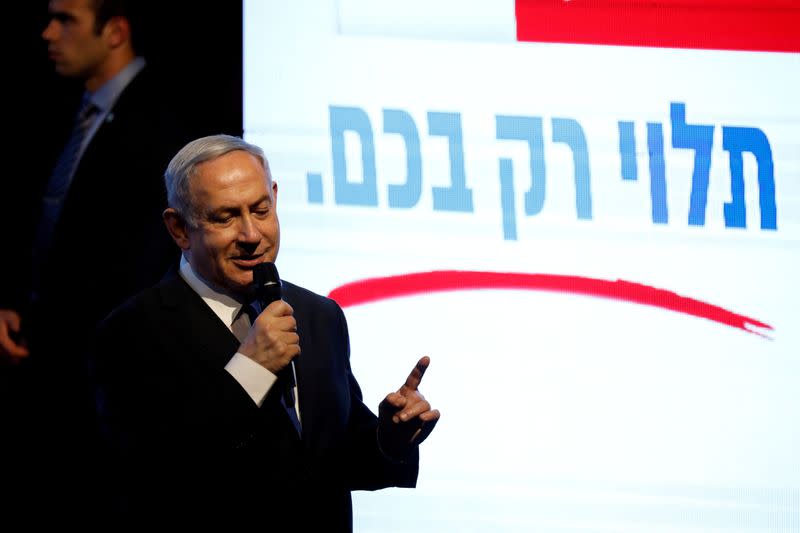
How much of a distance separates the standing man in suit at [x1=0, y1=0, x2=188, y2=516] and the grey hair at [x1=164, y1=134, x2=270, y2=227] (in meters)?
1.00

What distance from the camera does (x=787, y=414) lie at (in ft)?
9.99

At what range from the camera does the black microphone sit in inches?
72.3

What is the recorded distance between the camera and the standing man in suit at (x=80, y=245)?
9.69 feet

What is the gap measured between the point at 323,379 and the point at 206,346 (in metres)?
0.23

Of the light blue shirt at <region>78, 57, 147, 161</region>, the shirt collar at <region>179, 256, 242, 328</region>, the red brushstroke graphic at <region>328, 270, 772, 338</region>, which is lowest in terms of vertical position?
the shirt collar at <region>179, 256, 242, 328</region>

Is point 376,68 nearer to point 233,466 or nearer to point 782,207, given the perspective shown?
point 782,207

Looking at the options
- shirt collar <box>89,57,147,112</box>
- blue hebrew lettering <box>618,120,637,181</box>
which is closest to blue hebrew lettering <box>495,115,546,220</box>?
blue hebrew lettering <box>618,120,637,181</box>

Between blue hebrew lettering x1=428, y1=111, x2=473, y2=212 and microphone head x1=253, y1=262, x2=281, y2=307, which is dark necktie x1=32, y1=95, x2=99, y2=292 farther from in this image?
microphone head x1=253, y1=262, x2=281, y2=307

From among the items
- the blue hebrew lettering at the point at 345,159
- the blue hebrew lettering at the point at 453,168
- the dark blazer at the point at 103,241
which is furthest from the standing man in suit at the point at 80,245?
the blue hebrew lettering at the point at 453,168

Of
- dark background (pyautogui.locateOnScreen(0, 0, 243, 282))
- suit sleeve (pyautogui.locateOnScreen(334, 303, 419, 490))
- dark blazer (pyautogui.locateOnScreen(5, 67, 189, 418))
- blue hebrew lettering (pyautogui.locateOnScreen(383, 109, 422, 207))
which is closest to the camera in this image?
suit sleeve (pyautogui.locateOnScreen(334, 303, 419, 490))

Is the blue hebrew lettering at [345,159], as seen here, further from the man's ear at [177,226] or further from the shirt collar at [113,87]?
the man's ear at [177,226]

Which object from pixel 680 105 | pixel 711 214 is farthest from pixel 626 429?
pixel 680 105

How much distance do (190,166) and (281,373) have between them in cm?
39

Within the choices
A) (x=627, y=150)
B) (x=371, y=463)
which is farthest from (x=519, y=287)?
(x=371, y=463)
